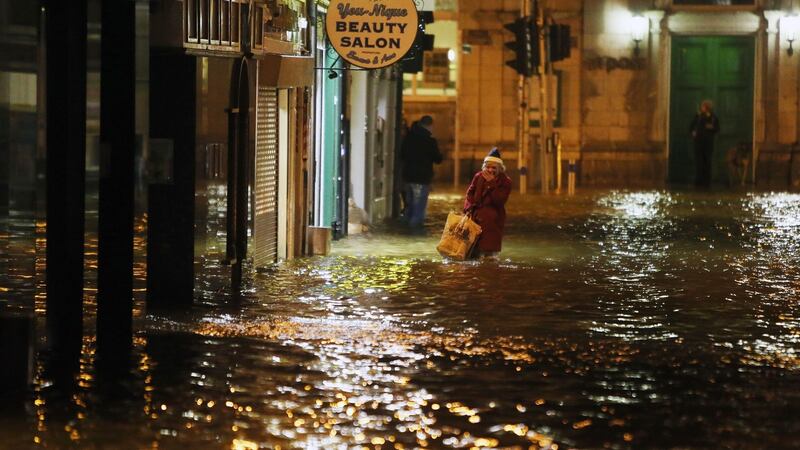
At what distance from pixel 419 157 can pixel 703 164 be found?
42.5 ft

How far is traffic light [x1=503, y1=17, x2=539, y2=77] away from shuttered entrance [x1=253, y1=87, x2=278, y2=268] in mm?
14808

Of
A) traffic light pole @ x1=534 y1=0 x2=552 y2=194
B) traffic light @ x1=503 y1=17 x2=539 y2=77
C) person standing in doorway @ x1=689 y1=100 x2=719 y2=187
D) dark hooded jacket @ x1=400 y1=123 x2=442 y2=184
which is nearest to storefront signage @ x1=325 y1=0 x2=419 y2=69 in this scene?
dark hooded jacket @ x1=400 y1=123 x2=442 y2=184

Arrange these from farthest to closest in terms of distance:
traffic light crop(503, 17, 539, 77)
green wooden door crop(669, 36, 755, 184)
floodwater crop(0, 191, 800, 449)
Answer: green wooden door crop(669, 36, 755, 184)
traffic light crop(503, 17, 539, 77)
floodwater crop(0, 191, 800, 449)

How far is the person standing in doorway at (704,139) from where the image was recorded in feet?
116

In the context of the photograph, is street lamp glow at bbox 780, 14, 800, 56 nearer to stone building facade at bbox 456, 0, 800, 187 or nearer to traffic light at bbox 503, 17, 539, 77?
stone building facade at bbox 456, 0, 800, 187

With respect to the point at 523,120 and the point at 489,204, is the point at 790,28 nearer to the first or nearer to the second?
the point at 523,120

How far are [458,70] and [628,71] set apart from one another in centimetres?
384

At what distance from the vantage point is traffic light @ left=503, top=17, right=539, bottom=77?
103 feet

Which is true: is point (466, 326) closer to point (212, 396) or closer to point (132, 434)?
point (212, 396)

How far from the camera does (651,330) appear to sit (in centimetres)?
1238

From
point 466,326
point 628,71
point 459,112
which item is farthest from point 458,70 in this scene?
point 466,326

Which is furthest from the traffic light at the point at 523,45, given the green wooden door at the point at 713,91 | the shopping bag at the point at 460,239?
the shopping bag at the point at 460,239

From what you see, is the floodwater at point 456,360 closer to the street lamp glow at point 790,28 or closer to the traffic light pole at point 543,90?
the traffic light pole at point 543,90

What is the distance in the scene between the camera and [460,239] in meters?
18.2
